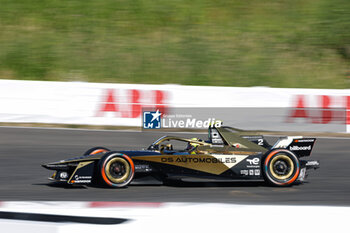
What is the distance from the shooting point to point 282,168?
852 centimetres

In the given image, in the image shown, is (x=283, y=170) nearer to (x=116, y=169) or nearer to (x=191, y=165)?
(x=191, y=165)

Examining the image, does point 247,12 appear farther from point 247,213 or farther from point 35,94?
point 247,213

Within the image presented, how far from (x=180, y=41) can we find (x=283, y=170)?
602 inches

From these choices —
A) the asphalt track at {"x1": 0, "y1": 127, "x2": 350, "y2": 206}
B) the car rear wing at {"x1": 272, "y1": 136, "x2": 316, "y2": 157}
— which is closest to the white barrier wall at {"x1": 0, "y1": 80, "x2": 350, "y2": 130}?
the asphalt track at {"x1": 0, "y1": 127, "x2": 350, "y2": 206}

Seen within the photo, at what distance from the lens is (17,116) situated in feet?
49.9

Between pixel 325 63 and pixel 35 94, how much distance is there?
501 inches

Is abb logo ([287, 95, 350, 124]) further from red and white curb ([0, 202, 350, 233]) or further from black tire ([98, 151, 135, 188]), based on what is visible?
red and white curb ([0, 202, 350, 233])

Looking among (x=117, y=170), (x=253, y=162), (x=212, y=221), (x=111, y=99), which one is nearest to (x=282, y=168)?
(x=253, y=162)

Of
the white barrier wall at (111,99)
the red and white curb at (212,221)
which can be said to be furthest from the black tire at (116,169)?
the white barrier wall at (111,99)

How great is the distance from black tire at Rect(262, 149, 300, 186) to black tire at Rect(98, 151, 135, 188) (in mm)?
2001

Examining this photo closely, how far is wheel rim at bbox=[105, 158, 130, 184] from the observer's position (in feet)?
26.8

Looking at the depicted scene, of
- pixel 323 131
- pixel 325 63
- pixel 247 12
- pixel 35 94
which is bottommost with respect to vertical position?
pixel 323 131

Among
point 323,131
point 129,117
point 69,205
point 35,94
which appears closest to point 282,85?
point 323,131

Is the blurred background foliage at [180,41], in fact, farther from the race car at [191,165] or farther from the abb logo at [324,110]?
the race car at [191,165]
